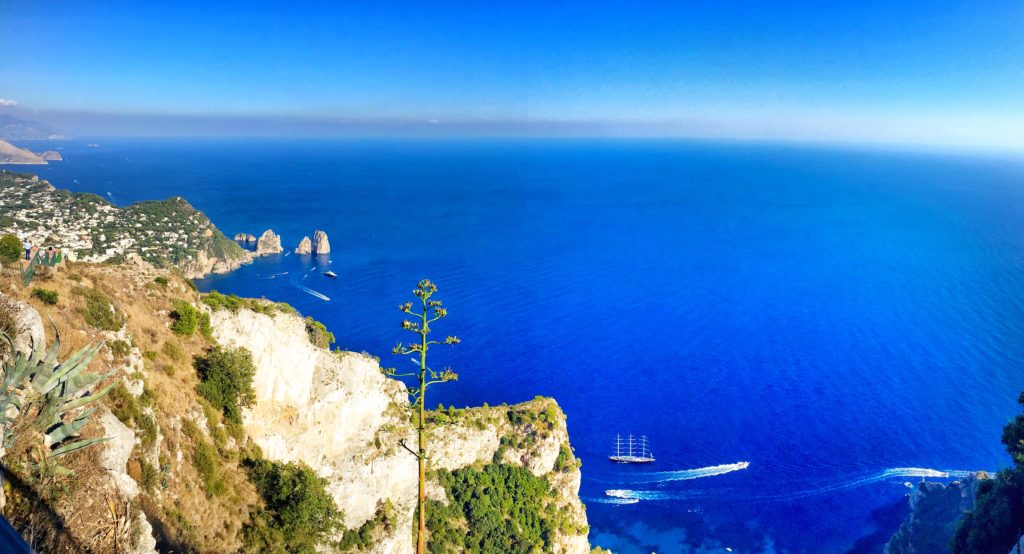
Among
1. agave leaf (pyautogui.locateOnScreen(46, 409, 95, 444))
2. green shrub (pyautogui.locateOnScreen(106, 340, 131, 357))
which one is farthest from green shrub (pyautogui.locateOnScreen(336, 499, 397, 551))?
agave leaf (pyautogui.locateOnScreen(46, 409, 95, 444))

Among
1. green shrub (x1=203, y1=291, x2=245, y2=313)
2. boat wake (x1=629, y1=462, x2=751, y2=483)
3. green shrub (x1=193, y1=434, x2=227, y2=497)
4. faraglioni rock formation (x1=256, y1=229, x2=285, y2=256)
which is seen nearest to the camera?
green shrub (x1=193, y1=434, x2=227, y2=497)

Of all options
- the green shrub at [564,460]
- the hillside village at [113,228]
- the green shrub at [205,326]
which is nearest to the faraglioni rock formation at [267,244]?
the hillside village at [113,228]

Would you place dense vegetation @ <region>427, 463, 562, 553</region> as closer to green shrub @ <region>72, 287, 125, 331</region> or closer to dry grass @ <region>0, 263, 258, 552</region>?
dry grass @ <region>0, 263, 258, 552</region>

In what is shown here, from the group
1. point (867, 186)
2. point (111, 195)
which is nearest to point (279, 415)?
point (111, 195)

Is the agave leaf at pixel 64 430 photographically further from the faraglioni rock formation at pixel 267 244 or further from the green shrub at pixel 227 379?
the faraglioni rock formation at pixel 267 244

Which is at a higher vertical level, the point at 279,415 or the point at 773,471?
the point at 279,415

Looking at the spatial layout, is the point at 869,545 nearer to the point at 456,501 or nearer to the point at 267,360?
the point at 456,501
